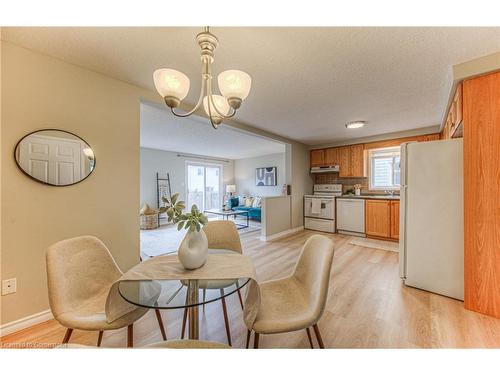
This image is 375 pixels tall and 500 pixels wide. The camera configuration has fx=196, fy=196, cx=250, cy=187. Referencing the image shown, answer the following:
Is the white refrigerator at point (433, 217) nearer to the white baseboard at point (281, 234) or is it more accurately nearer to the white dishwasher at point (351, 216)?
the white dishwasher at point (351, 216)

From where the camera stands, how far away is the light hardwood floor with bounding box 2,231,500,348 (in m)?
1.44

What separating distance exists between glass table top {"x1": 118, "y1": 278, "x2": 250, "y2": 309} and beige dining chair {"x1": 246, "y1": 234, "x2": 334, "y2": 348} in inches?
10.0

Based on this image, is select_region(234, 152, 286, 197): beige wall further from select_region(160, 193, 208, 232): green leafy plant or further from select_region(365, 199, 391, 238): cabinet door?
select_region(160, 193, 208, 232): green leafy plant

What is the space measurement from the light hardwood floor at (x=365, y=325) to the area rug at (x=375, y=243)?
1346 mm

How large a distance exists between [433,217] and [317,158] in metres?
3.39

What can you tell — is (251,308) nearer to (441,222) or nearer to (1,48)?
(441,222)

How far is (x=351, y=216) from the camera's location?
446cm

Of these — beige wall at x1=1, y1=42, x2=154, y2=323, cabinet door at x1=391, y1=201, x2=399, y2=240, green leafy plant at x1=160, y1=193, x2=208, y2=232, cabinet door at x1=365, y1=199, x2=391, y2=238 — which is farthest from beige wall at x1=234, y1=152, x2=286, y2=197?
green leafy plant at x1=160, y1=193, x2=208, y2=232

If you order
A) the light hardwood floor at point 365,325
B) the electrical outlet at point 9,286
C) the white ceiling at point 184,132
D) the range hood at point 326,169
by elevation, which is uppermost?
the white ceiling at point 184,132

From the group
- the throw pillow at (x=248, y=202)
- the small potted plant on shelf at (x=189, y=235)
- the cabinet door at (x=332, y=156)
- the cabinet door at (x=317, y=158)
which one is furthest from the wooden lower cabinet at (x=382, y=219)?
the small potted plant on shelf at (x=189, y=235)

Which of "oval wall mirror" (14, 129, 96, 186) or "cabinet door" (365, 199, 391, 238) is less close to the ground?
"oval wall mirror" (14, 129, 96, 186)

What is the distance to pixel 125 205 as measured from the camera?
207cm

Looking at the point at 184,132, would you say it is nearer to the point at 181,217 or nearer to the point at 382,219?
the point at 181,217

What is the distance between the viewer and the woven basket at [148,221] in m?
5.46
